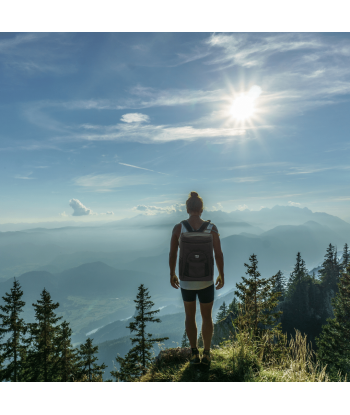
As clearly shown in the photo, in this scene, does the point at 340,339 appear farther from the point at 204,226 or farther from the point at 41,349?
the point at 41,349

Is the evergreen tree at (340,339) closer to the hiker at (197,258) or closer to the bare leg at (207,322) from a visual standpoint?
the bare leg at (207,322)

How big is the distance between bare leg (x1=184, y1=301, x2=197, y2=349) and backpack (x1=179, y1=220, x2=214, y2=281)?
51cm

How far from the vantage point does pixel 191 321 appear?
447 cm

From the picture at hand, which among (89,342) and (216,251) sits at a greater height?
(216,251)

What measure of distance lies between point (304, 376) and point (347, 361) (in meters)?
24.1

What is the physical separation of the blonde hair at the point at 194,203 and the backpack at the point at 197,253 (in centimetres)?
29

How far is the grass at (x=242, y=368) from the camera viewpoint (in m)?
4.10

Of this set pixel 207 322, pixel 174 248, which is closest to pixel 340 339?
pixel 207 322

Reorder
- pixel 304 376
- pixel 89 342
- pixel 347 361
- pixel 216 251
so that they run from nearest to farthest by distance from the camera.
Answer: pixel 304 376 → pixel 216 251 → pixel 347 361 → pixel 89 342

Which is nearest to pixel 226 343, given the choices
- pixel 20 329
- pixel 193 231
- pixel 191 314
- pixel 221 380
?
pixel 221 380

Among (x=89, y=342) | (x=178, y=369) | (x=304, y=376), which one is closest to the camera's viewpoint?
(x=304, y=376)
